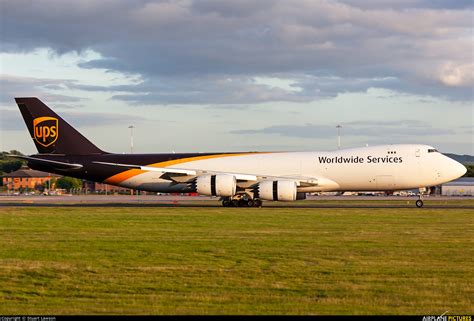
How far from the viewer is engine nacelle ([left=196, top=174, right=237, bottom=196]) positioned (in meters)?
49.9

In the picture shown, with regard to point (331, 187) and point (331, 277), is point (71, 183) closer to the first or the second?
point (331, 187)

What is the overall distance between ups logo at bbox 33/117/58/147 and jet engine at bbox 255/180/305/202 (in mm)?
17269

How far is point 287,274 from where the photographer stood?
16.6 meters

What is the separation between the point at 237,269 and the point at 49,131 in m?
41.0

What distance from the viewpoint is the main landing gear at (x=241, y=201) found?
5147cm

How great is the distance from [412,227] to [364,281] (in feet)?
49.1

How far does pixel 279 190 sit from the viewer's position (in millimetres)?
48562

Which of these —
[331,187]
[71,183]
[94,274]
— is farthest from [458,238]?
[71,183]

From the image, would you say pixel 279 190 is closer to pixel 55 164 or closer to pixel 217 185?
pixel 217 185

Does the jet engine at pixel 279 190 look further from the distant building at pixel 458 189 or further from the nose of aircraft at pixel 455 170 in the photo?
the distant building at pixel 458 189

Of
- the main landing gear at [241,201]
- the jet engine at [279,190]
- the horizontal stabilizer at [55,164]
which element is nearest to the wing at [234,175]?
the main landing gear at [241,201]

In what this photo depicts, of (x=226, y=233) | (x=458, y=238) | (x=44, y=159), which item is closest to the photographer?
(x=458, y=238)

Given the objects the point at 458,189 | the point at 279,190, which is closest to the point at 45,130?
the point at 279,190

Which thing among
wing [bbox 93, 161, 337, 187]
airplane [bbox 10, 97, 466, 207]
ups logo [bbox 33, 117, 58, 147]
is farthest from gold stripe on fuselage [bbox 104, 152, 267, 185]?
ups logo [bbox 33, 117, 58, 147]
